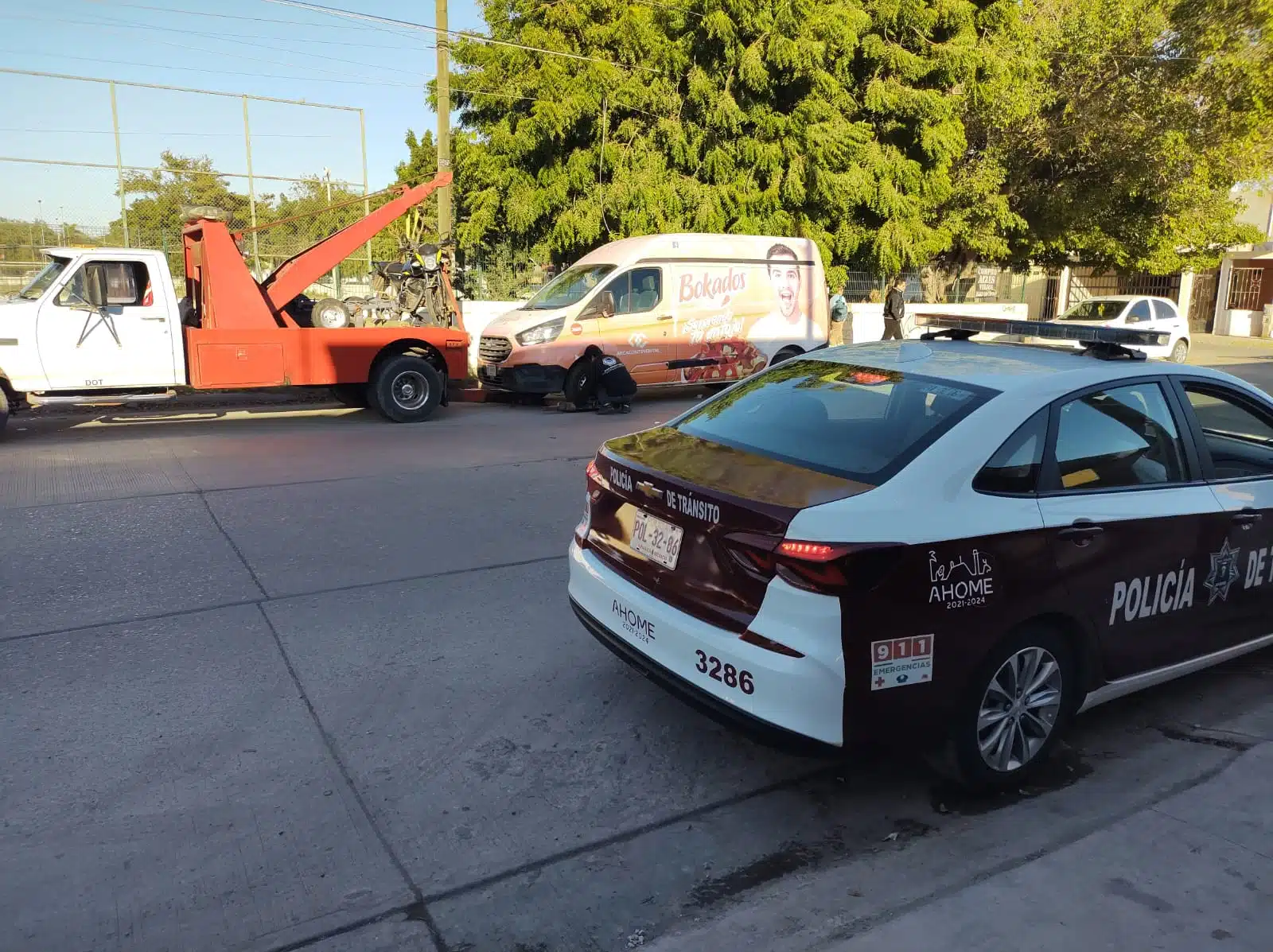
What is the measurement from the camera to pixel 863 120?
20.9 meters

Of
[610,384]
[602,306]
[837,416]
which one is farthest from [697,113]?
[837,416]

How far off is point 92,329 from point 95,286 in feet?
1.53

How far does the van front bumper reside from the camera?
13.8 m

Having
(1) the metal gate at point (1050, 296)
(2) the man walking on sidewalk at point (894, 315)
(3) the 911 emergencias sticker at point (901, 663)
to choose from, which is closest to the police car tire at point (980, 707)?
(3) the 911 emergencias sticker at point (901, 663)

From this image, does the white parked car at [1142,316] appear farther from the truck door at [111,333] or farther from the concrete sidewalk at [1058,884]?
the concrete sidewalk at [1058,884]

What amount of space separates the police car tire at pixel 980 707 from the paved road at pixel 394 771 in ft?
0.40

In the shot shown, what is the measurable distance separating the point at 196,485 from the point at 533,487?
281 cm

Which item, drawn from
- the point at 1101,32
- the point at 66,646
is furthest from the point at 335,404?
the point at 1101,32

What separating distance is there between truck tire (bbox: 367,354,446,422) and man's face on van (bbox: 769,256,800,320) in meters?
5.77

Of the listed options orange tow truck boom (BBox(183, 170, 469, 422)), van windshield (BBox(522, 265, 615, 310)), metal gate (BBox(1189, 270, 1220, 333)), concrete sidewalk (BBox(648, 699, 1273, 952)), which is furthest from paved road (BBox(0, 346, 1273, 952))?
metal gate (BBox(1189, 270, 1220, 333))

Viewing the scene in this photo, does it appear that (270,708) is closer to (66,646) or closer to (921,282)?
(66,646)

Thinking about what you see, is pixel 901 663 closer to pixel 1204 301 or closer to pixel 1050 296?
pixel 1050 296

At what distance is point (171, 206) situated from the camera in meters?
17.6

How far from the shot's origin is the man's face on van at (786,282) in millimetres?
15625
